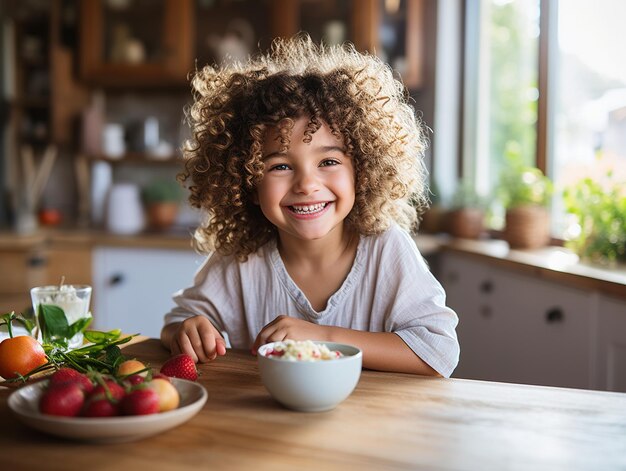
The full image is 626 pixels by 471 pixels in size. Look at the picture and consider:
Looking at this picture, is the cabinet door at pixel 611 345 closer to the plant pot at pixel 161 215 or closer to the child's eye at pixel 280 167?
the child's eye at pixel 280 167

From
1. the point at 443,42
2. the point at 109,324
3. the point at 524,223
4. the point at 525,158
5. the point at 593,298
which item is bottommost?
the point at 109,324

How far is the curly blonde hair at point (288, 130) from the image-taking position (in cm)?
136

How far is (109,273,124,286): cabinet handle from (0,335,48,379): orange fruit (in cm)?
217

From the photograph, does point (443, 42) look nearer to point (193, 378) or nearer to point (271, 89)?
point (271, 89)

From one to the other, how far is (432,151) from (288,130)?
7.34 ft

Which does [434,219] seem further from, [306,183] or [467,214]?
[306,183]

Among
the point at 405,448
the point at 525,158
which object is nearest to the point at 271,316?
the point at 405,448

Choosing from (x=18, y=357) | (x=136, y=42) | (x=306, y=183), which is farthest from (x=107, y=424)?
(x=136, y=42)

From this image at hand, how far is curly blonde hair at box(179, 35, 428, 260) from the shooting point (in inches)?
53.6

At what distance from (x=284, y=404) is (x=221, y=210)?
749 mm

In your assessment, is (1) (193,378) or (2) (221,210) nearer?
(1) (193,378)

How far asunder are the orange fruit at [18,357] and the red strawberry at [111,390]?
0.27m

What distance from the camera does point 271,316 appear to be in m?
1.47

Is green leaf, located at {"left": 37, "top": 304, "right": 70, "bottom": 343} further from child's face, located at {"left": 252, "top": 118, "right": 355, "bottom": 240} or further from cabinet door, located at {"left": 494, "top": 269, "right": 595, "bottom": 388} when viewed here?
cabinet door, located at {"left": 494, "top": 269, "right": 595, "bottom": 388}
